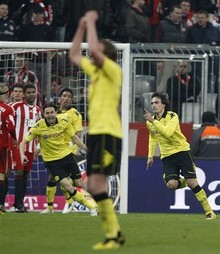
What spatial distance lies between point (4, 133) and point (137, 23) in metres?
6.34

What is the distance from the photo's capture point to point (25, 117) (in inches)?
769

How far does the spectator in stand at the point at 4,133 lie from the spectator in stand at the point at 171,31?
6.10 m

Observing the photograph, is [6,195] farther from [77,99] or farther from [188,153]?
[188,153]

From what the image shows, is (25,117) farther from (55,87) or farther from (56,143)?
(55,87)

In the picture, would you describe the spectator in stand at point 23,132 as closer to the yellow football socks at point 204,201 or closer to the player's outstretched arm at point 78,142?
the player's outstretched arm at point 78,142

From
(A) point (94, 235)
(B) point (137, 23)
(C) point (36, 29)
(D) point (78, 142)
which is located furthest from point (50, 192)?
(A) point (94, 235)

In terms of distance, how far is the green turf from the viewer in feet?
37.4

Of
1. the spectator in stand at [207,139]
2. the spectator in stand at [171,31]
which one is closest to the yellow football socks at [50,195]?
the spectator in stand at [207,139]

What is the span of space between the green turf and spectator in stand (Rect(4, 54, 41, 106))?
4.52 m

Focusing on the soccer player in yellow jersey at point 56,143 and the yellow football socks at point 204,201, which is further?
the soccer player in yellow jersey at point 56,143

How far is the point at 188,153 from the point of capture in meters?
17.8

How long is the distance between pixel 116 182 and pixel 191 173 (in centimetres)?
247

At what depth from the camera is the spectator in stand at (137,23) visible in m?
23.5

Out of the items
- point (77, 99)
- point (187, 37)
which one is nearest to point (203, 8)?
point (187, 37)
